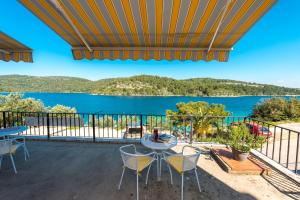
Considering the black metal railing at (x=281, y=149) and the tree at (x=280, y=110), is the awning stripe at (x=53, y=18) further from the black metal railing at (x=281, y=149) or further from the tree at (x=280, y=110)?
the tree at (x=280, y=110)

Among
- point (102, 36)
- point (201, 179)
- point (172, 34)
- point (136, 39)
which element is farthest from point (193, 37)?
point (201, 179)

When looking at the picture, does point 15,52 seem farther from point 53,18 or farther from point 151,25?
point 151,25

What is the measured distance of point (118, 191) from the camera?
2449 mm

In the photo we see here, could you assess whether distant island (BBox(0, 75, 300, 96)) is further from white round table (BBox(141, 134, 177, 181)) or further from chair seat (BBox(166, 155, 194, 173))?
chair seat (BBox(166, 155, 194, 173))

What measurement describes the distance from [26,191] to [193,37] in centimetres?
406

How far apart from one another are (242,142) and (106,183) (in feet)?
9.75

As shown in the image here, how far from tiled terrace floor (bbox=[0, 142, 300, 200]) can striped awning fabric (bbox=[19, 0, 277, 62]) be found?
8.19ft

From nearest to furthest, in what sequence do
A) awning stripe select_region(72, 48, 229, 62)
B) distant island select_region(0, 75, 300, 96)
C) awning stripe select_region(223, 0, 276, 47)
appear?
awning stripe select_region(223, 0, 276, 47) < awning stripe select_region(72, 48, 229, 62) < distant island select_region(0, 75, 300, 96)

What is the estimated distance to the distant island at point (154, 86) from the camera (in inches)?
2287

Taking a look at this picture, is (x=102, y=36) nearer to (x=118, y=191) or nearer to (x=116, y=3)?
(x=116, y=3)

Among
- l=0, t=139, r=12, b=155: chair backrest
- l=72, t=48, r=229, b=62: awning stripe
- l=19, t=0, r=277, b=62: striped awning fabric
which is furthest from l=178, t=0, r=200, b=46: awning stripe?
l=0, t=139, r=12, b=155: chair backrest

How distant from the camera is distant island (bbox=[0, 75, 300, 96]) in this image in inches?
2287

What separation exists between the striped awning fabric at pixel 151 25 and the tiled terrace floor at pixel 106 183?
2.50 metres

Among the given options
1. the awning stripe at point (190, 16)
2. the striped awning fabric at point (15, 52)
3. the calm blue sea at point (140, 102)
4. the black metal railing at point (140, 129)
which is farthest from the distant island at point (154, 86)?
the awning stripe at point (190, 16)
